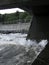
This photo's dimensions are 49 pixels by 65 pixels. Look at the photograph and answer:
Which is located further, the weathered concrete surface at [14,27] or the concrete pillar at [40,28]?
the weathered concrete surface at [14,27]

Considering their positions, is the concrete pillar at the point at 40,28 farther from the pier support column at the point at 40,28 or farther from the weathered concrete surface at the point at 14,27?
the weathered concrete surface at the point at 14,27

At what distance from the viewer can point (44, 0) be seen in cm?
1485

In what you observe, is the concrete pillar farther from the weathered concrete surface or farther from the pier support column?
the weathered concrete surface

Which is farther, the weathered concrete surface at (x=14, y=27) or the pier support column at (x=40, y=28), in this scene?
the weathered concrete surface at (x=14, y=27)

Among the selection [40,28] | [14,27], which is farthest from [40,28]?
[14,27]

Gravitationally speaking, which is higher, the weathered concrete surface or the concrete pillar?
the weathered concrete surface

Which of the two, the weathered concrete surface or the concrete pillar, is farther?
the weathered concrete surface

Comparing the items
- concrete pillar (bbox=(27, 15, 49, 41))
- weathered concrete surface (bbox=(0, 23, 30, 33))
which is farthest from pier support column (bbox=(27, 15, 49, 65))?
weathered concrete surface (bbox=(0, 23, 30, 33))

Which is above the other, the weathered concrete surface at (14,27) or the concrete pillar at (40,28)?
the weathered concrete surface at (14,27)

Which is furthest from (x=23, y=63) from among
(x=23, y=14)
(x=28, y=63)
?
(x=23, y=14)

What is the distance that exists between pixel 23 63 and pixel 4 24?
3181 cm

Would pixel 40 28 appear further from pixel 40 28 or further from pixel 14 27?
pixel 14 27

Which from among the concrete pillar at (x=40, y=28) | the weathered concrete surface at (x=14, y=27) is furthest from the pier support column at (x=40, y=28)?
the weathered concrete surface at (x=14, y=27)

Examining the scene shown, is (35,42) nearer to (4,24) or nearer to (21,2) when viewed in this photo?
(21,2)
